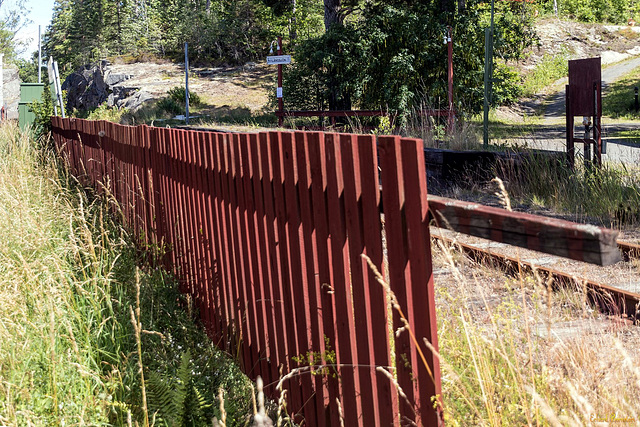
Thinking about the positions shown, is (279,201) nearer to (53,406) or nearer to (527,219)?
(53,406)

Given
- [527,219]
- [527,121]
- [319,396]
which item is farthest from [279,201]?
[527,121]

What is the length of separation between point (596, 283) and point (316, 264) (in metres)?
2.74

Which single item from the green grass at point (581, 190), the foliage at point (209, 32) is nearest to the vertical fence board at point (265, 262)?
the green grass at point (581, 190)

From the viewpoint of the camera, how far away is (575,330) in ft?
13.6

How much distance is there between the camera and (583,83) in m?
9.63

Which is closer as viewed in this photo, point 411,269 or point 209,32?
point 411,269

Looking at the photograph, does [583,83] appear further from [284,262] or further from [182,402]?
[182,402]

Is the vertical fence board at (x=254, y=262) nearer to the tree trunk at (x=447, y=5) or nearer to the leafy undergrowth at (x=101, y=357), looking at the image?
the leafy undergrowth at (x=101, y=357)

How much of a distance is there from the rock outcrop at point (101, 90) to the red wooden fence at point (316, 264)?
100 ft

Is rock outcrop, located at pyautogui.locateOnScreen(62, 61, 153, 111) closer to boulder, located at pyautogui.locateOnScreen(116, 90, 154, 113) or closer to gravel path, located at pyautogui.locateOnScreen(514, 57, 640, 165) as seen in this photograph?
boulder, located at pyautogui.locateOnScreen(116, 90, 154, 113)

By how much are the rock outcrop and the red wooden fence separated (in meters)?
30.5

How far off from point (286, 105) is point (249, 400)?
2235 centimetres

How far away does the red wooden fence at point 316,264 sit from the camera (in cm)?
218

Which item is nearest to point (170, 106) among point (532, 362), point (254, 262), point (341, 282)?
point (254, 262)
